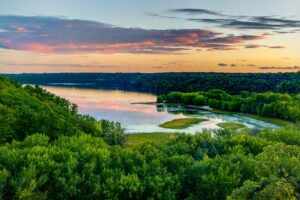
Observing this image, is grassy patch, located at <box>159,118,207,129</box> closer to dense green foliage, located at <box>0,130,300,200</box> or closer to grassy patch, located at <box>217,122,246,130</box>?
grassy patch, located at <box>217,122,246,130</box>

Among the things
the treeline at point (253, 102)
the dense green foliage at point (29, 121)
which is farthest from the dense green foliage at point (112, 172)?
the treeline at point (253, 102)

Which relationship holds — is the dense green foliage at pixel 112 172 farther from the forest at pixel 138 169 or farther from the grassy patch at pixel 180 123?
the grassy patch at pixel 180 123

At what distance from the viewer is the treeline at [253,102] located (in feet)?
322

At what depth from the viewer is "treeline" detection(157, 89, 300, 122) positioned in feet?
322

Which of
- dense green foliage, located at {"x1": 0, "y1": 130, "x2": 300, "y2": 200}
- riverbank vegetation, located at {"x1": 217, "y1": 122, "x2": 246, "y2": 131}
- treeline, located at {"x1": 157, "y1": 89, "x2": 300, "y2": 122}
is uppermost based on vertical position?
dense green foliage, located at {"x1": 0, "y1": 130, "x2": 300, "y2": 200}

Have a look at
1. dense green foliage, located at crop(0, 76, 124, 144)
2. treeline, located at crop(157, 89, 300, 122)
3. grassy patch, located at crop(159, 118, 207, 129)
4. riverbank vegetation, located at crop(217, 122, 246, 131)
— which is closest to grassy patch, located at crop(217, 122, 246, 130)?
riverbank vegetation, located at crop(217, 122, 246, 131)

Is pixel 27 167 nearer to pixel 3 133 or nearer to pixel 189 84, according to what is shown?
pixel 3 133

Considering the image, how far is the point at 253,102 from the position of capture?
113 m

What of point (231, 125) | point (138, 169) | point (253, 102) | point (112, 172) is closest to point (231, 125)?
point (231, 125)

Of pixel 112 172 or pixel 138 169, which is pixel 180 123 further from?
pixel 112 172

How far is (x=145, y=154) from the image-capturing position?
27203mm

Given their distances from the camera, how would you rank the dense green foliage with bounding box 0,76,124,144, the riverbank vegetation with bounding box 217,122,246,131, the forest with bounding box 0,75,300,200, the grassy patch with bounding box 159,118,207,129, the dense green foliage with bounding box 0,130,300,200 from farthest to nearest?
1. the riverbank vegetation with bounding box 217,122,246,131
2. the grassy patch with bounding box 159,118,207,129
3. the dense green foliage with bounding box 0,76,124,144
4. the dense green foliage with bounding box 0,130,300,200
5. the forest with bounding box 0,75,300,200

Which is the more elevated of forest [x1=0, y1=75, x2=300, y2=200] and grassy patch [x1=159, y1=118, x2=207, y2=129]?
forest [x1=0, y1=75, x2=300, y2=200]

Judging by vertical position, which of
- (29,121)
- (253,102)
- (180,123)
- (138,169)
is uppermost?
(29,121)
